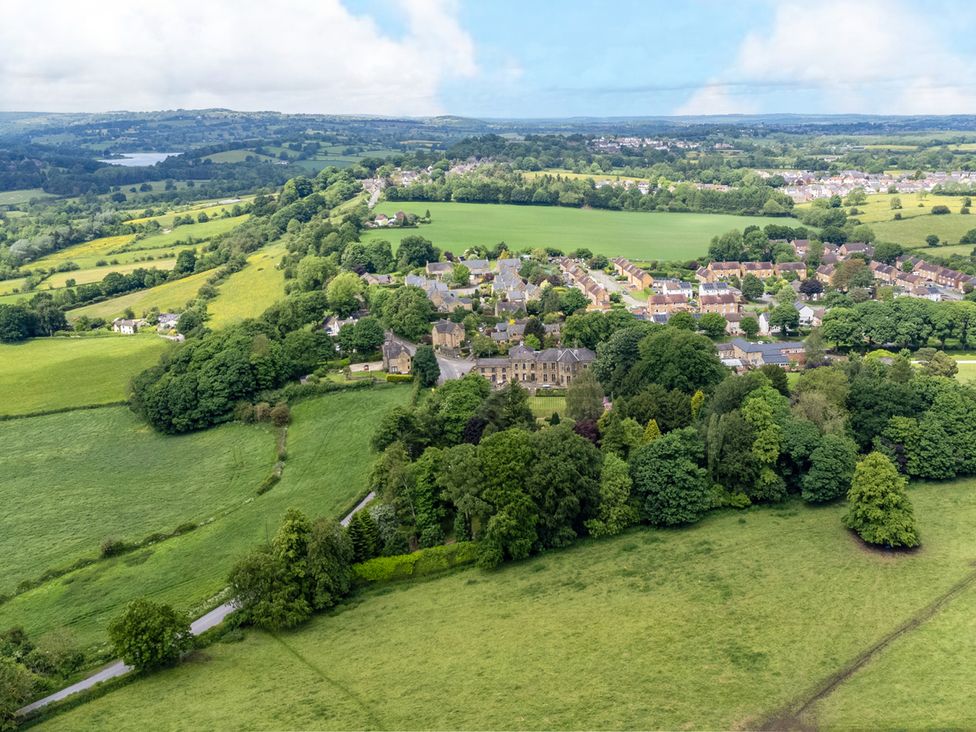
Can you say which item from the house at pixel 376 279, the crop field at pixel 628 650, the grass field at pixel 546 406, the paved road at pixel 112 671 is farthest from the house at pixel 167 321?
the crop field at pixel 628 650

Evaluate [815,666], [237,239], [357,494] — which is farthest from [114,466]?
[237,239]

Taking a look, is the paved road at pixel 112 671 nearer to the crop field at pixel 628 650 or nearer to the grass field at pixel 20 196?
the crop field at pixel 628 650

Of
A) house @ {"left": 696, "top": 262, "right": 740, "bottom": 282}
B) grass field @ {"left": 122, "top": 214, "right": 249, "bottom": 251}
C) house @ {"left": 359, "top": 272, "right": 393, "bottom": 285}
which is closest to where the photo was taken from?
house @ {"left": 359, "top": 272, "right": 393, "bottom": 285}

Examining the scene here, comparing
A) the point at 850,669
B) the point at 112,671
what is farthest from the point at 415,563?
the point at 850,669

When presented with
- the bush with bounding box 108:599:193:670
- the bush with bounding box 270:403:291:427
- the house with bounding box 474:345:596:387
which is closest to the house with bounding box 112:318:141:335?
the bush with bounding box 270:403:291:427

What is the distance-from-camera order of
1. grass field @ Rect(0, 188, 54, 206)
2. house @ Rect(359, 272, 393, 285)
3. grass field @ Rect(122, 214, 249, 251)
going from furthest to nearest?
grass field @ Rect(0, 188, 54, 206) < grass field @ Rect(122, 214, 249, 251) < house @ Rect(359, 272, 393, 285)

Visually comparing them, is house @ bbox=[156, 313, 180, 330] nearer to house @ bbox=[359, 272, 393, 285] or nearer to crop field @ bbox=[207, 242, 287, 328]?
crop field @ bbox=[207, 242, 287, 328]
